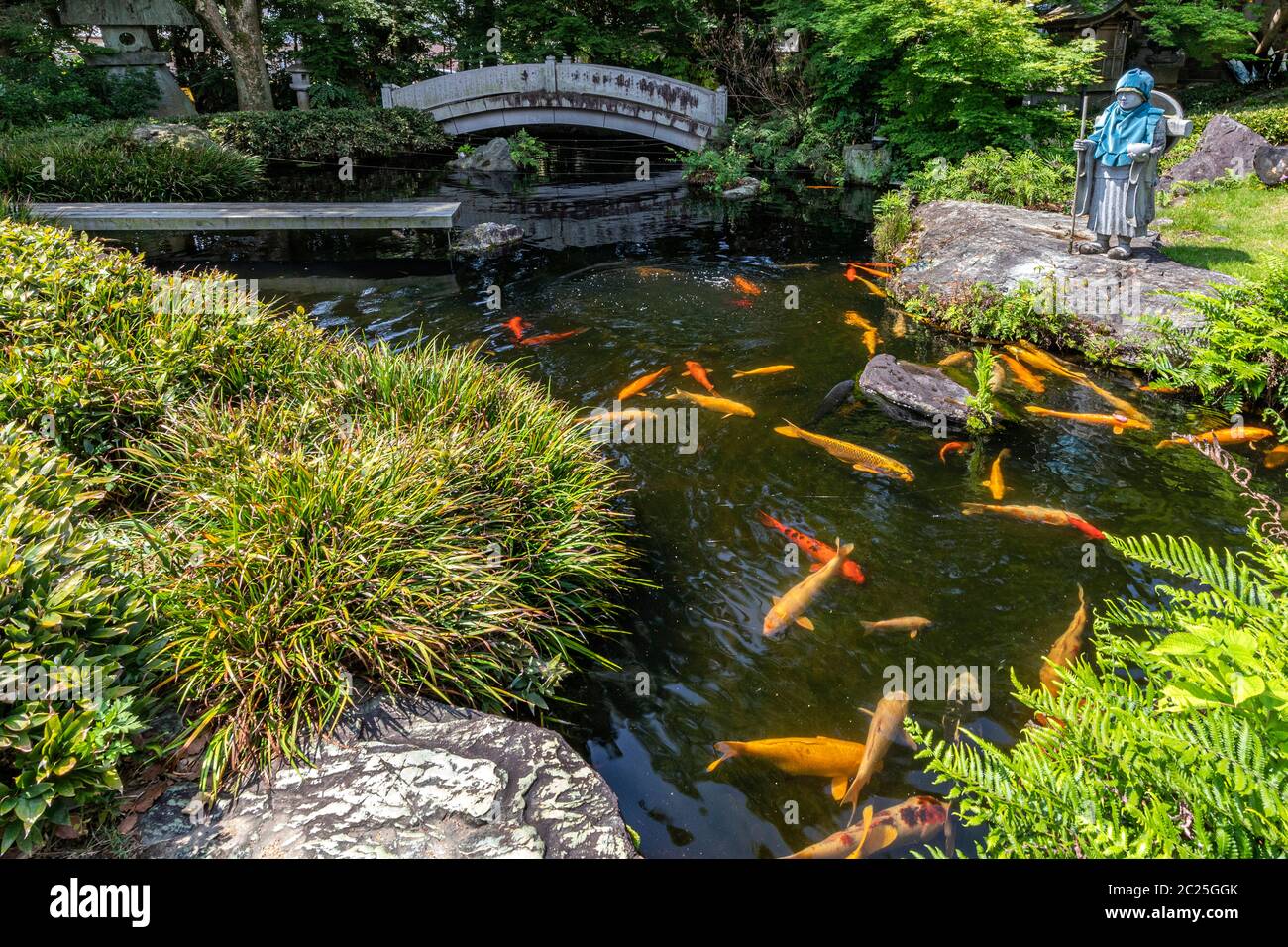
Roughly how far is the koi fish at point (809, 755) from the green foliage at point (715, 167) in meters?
17.4

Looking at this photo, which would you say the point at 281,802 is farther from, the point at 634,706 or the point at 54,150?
the point at 54,150

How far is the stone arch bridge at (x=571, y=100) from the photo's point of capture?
67.6ft

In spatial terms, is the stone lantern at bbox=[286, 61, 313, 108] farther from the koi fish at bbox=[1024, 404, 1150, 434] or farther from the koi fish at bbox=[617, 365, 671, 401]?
the koi fish at bbox=[1024, 404, 1150, 434]

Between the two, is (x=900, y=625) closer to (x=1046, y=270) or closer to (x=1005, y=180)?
(x=1046, y=270)

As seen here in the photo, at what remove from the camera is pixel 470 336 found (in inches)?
411

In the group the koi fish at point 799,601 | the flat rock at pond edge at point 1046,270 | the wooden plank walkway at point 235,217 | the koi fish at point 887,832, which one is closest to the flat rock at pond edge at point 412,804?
the koi fish at point 887,832

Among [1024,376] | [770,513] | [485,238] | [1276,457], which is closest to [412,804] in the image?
[770,513]

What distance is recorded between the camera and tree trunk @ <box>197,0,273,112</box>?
18703mm

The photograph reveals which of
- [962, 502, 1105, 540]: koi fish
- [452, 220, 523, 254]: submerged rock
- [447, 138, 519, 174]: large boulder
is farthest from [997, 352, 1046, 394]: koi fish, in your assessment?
[447, 138, 519, 174]: large boulder

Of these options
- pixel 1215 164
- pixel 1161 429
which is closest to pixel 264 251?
pixel 1161 429

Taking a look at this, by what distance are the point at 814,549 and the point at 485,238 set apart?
10.5 metres

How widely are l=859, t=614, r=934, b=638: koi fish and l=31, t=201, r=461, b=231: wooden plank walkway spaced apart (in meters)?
10.9

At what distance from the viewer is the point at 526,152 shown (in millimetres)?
21312

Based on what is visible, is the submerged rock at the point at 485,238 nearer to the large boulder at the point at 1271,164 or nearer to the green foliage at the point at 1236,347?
the green foliage at the point at 1236,347
